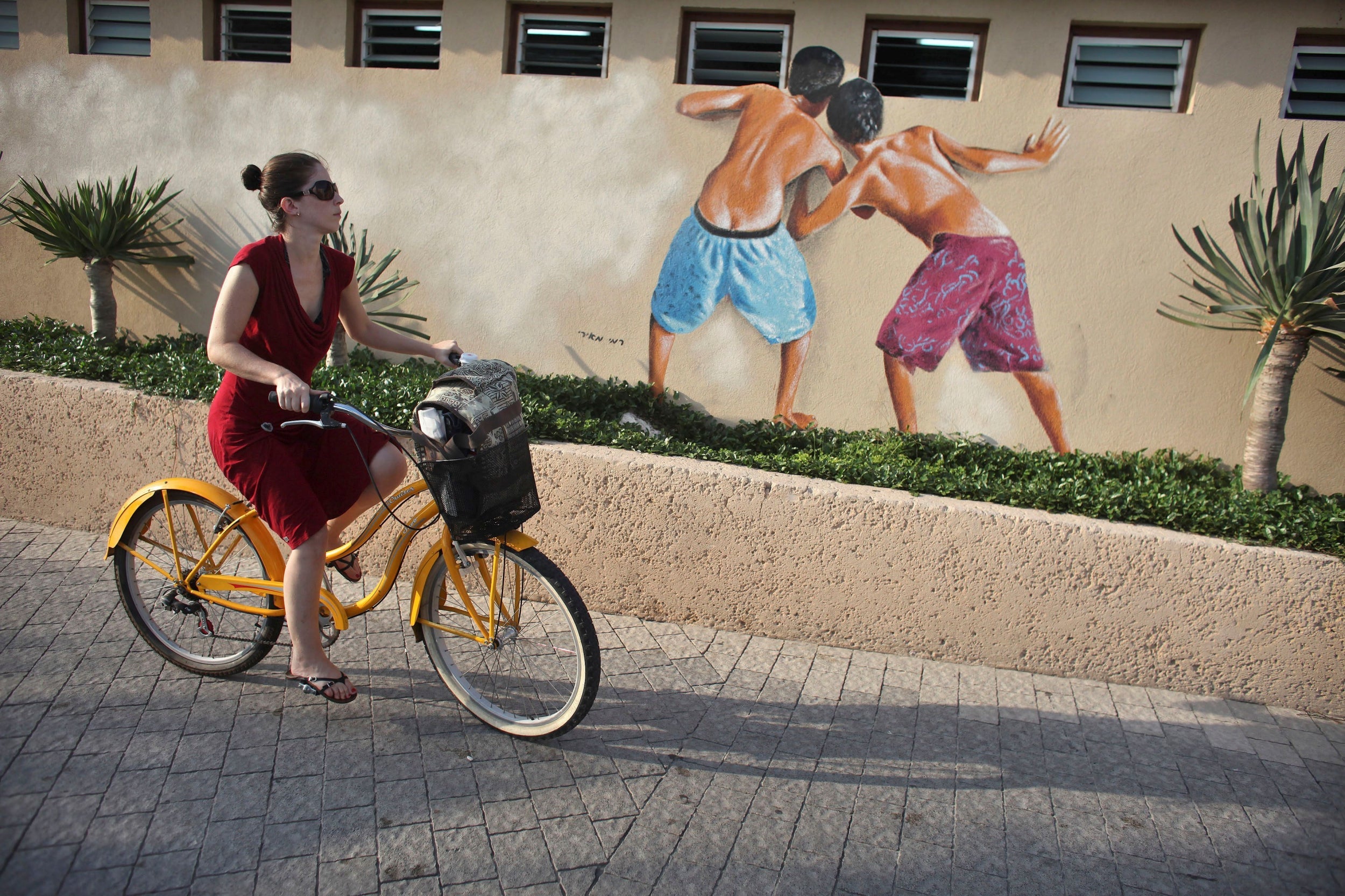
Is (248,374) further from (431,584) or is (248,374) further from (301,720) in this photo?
(301,720)

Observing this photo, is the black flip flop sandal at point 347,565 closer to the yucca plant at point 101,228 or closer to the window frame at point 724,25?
the window frame at point 724,25

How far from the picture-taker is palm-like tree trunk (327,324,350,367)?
5773 millimetres

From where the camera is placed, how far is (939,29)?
5449 mm

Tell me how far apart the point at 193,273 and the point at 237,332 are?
4.47 m

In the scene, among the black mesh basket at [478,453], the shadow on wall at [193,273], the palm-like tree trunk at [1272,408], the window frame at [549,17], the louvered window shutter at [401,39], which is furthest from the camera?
the shadow on wall at [193,273]

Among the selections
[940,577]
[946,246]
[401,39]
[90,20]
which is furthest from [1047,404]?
[90,20]

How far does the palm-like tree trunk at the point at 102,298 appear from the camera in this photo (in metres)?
6.11

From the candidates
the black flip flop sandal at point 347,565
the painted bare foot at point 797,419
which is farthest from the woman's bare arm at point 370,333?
the painted bare foot at point 797,419

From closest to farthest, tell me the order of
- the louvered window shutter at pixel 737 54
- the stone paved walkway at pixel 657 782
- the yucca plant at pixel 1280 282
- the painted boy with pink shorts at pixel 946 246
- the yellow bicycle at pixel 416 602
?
the stone paved walkway at pixel 657 782
the yellow bicycle at pixel 416 602
the yucca plant at pixel 1280 282
the painted boy with pink shorts at pixel 946 246
the louvered window shutter at pixel 737 54

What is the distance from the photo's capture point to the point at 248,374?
9.34ft

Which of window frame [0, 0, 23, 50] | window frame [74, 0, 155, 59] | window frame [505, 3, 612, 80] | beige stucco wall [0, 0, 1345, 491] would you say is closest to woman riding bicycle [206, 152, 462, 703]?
beige stucco wall [0, 0, 1345, 491]

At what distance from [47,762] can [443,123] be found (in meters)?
4.59

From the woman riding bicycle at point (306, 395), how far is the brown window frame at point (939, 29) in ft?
12.1

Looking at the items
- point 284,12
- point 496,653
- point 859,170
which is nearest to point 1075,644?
point 496,653
